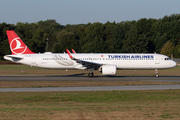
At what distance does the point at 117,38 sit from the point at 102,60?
63598 mm

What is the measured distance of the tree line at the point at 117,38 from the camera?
91438 mm

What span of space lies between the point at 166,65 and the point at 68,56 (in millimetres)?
14126

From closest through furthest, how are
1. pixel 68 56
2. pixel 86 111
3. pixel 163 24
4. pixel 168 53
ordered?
pixel 86 111
pixel 68 56
pixel 168 53
pixel 163 24

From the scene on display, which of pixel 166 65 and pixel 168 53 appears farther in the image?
pixel 168 53

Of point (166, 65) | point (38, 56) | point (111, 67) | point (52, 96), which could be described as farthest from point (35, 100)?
point (166, 65)

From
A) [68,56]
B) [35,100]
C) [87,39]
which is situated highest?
[87,39]

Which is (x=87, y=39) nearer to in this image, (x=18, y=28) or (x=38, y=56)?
(x=18, y=28)

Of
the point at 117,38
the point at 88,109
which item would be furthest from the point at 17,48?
the point at 117,38

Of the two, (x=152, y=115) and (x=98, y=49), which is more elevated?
(x=98, y=49)

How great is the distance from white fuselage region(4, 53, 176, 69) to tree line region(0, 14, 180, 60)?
50.0 metres

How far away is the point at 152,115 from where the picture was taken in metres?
11.7

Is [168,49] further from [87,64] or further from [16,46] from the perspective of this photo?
[16,46]

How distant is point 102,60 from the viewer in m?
36.2

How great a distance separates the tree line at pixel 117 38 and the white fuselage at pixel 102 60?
49972 mm
